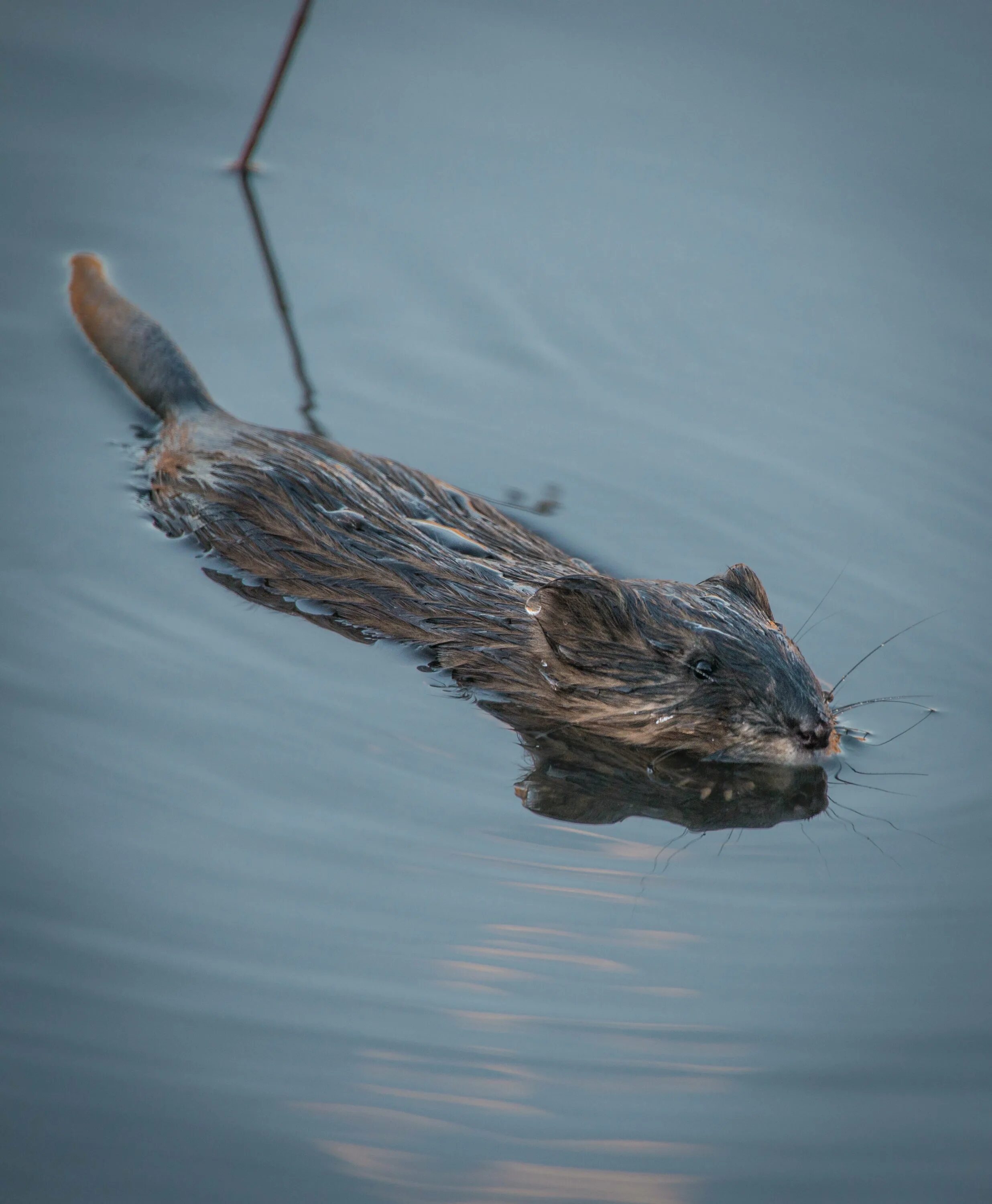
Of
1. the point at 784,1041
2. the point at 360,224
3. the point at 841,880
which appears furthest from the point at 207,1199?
the point at 360,224

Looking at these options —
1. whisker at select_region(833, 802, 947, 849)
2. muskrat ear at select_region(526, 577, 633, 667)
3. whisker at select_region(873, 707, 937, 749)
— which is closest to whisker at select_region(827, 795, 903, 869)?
whisker at select_region(833, 802, 947, 849)

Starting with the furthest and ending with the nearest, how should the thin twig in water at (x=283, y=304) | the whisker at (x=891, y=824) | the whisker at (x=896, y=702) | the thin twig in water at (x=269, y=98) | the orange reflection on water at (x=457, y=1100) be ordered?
the thin twig in water at (x=269, y=98)
the thin twig in water at (x=283, y=304)
the whisker at (x=896, y=702)
the whisker at (x=891, y=824)
the orange reflection on water at (x=457, y=1100)

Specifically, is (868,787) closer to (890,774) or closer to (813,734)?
(890,774)

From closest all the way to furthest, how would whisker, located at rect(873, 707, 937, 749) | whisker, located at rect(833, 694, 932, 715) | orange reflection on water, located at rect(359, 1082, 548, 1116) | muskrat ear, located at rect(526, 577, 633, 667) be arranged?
orange reflection on water, located at rect(359, 1082, 548, 1116) < muskrat ear, located at rect(526, 577, 633, 667) < whisker, located at rect(873, 707, 937, 749) < whisker, located at rect(833, 694, 932, 715)

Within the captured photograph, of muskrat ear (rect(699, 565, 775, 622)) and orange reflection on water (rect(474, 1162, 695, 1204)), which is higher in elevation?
muskrat ear (rect(699, 565, 775, 622))

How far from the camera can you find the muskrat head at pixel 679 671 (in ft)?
14.8

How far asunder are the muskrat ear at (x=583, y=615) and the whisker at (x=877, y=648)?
773 mm

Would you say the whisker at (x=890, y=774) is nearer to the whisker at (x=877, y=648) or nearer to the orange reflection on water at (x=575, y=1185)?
the whisker at (x=877, y=648)

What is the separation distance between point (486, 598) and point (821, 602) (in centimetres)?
138

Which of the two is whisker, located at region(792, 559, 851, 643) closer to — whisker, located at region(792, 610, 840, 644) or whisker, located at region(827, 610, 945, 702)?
whisker, located at region(792, 610, 840, 644)

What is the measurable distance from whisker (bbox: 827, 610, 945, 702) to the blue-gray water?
34 mm

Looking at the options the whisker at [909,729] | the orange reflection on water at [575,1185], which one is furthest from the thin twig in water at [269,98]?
the orange reflection on water at [575,1185]

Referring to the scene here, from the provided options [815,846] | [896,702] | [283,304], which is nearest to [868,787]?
[815,846]

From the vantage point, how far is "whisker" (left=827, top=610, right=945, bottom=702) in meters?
5.02
